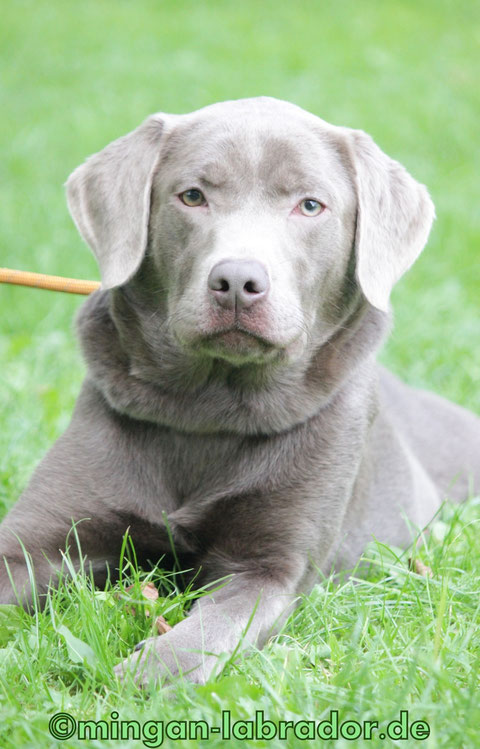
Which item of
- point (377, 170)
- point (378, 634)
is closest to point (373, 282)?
point (377, 170)

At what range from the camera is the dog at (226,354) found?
2971 mm

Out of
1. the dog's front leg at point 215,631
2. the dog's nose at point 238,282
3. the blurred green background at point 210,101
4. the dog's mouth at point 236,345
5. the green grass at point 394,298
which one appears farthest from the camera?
the blurred green background at point 210,101

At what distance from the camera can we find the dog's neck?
3.16 m

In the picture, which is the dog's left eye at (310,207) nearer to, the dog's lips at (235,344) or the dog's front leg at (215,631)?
the dog's lips at (235,344)

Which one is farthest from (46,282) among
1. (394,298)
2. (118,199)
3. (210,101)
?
(210,101)

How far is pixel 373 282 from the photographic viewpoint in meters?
3.17

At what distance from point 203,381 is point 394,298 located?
3581 mm

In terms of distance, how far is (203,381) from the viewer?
317 cm

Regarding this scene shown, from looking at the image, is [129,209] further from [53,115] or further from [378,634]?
[53,115]

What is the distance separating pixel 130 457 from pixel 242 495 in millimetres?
382

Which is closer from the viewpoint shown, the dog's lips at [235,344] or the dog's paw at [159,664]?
the dog's paw at [159,664]

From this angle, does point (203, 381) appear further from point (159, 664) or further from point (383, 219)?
point (159, 664)

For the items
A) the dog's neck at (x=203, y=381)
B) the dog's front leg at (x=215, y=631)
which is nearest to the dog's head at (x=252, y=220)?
the dog's neck at (x=203, y=381)

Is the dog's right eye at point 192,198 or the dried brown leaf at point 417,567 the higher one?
the dog's right eye at point 192,198
